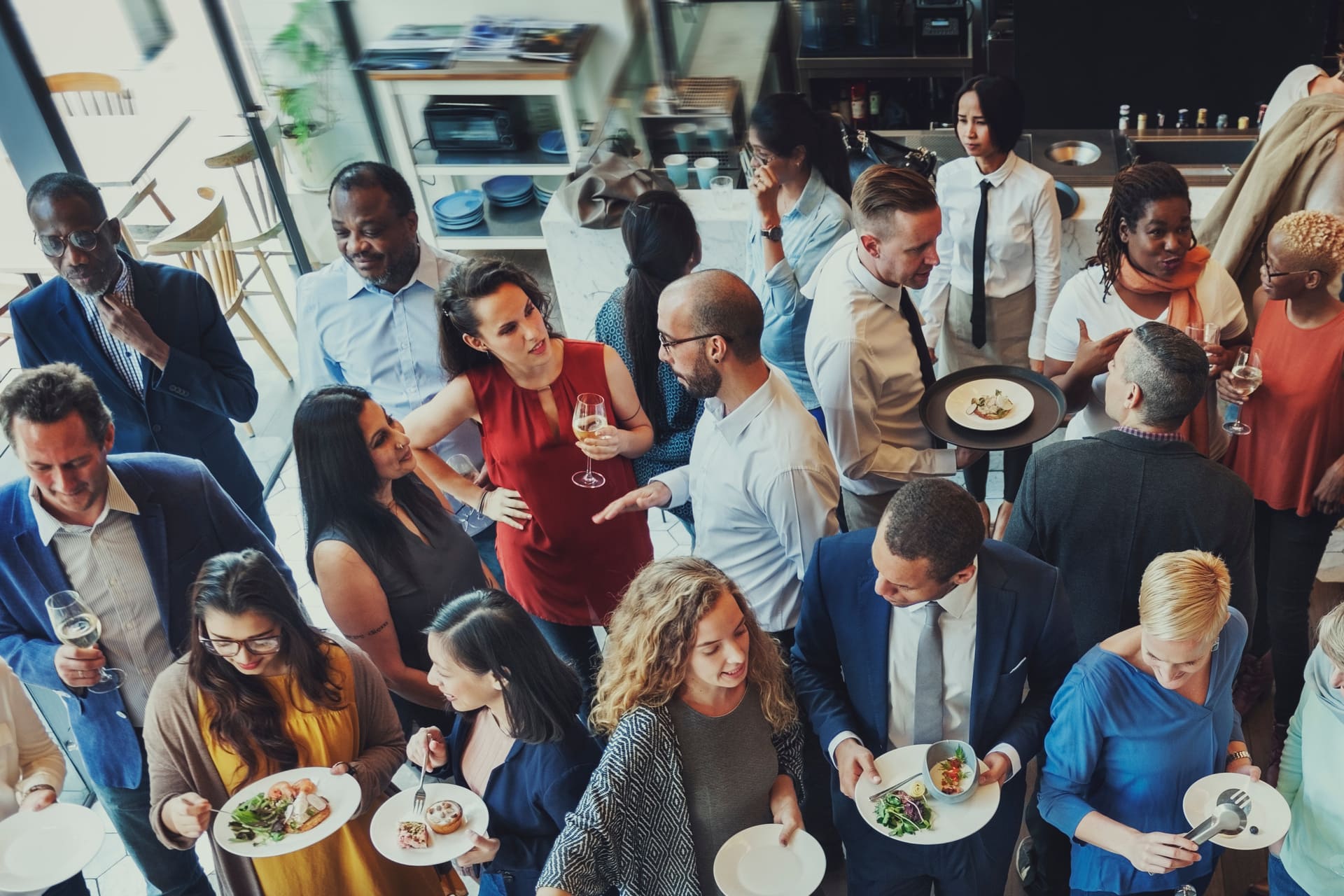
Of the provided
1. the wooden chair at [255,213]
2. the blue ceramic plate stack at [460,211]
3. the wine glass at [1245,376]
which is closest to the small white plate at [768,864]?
the wine glass at [1245,376]

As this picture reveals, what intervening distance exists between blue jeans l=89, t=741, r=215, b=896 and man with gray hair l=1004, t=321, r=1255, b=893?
216cm

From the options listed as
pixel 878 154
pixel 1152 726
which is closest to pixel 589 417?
pixel 1152 726

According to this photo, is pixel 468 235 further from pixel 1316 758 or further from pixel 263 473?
pixel 1316 758

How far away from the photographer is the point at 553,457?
9.78 ft

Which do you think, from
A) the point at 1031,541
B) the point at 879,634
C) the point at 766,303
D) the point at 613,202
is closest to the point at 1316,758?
the point at 1031,541

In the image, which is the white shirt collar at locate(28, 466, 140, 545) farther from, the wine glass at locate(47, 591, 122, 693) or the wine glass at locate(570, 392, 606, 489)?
the wine glass at locate(570, 392, 606, 489)

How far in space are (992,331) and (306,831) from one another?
106 inches

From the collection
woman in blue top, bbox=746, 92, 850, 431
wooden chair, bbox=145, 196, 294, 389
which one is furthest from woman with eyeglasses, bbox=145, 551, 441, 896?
wooden chair, bbox=145, 196, 294, 389

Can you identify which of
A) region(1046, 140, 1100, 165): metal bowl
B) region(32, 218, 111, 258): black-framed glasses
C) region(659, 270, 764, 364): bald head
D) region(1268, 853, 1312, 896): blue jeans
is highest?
region(32, 218, 111, 258): black-framed glasses

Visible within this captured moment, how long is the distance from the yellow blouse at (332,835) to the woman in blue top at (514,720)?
270mm

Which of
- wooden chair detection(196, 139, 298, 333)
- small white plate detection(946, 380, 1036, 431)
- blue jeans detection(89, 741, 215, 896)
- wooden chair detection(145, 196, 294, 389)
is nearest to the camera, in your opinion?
blue jeans detection(89, 741, 215, 896)

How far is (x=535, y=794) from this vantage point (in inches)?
89.7

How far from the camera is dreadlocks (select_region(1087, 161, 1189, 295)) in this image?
9.45 ft

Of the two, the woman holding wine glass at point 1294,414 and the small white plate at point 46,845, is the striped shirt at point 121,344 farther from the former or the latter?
the woman holding wine glass at point 1294,414
